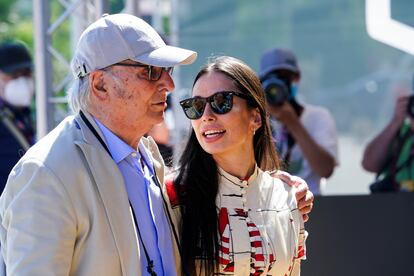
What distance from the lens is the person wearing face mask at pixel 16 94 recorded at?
5512 millimetres

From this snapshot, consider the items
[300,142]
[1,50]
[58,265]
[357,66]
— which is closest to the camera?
[58,265]

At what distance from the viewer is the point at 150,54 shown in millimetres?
2074

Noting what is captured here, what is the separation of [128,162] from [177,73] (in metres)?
3.62

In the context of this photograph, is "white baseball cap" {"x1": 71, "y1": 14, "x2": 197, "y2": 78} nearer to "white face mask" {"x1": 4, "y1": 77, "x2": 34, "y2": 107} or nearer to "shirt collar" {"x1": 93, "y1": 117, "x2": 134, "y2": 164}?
"shirt collar" {"x1": 93, "y1": 117, "x2": 134, "y2": 164}

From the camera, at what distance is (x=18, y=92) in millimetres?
5758

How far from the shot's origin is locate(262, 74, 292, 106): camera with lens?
4.92 metres

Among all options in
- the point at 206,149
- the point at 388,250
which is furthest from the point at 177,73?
the point at 206,149

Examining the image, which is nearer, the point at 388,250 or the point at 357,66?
the point at 388,250

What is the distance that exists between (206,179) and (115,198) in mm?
501

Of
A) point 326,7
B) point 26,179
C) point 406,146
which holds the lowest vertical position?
point 406,146

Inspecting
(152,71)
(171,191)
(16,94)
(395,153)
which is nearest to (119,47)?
(152,71)

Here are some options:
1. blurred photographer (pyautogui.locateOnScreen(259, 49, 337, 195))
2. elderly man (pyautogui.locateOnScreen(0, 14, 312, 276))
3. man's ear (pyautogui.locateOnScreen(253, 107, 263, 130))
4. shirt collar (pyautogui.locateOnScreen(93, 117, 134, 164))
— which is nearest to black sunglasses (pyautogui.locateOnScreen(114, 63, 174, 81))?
elderly man (pyautogui.locateOnScreen(0, 14, 312, 276))

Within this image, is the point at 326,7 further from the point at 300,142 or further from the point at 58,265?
the point at 58,265

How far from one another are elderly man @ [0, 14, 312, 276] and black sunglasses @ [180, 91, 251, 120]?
29 centimetres
